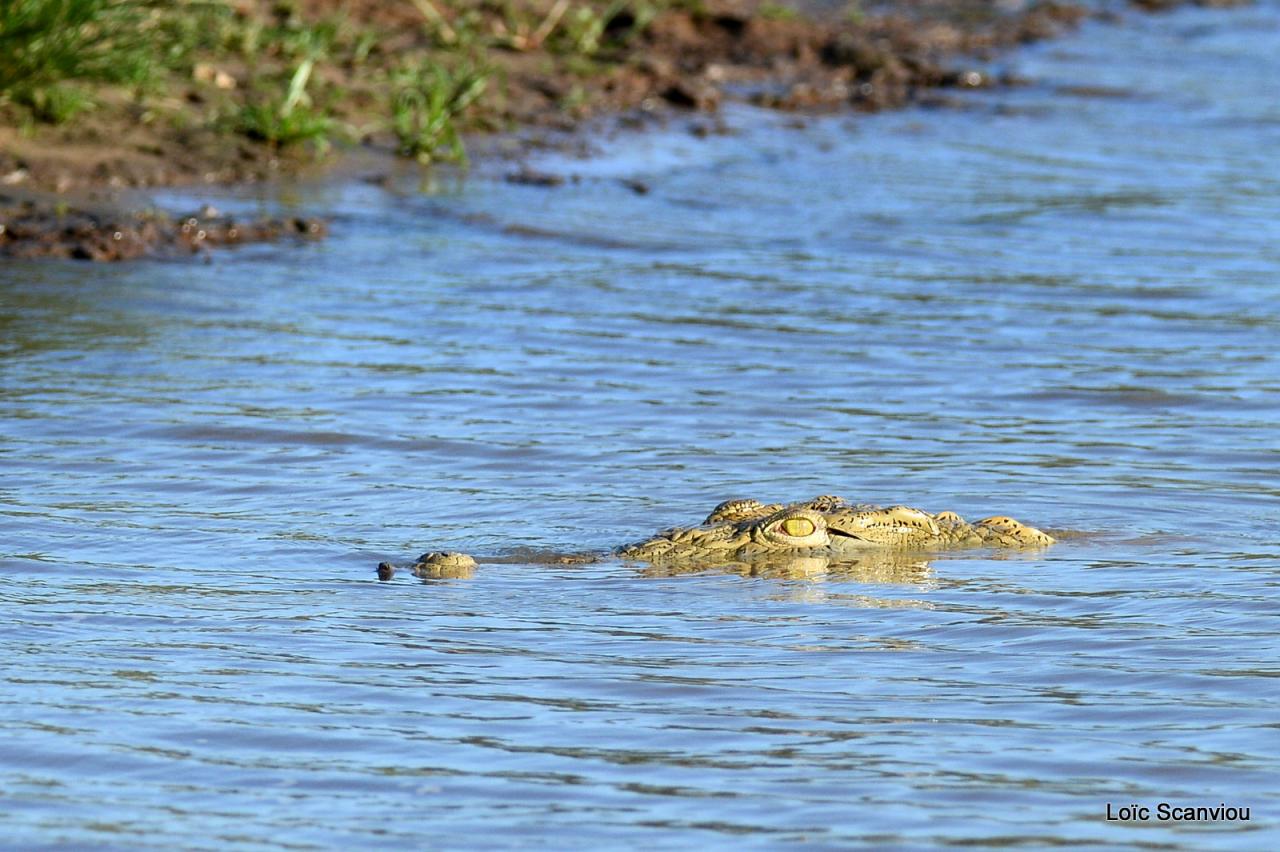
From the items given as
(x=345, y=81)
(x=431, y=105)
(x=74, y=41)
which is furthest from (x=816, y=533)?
(x=345, y=81)

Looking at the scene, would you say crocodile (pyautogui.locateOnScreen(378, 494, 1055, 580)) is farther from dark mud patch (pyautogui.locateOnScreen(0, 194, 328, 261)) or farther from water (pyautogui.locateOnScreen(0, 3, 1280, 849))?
dark mud patch (pyautogui.locateOnScreen(0, 194, 328, 261))

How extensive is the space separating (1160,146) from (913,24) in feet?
15.9

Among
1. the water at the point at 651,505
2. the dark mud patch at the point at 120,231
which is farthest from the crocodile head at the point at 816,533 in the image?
the dark mud patch at the point at 120,231

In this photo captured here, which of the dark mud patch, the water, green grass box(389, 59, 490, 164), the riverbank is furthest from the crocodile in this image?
green grass box(389, 59, 490, 164)

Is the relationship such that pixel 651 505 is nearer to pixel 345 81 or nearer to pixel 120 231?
pixel 120 231

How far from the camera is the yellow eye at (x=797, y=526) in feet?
20.8

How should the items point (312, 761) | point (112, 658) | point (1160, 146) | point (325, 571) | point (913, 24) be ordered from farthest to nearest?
point (913, 24), point (1160, 146), point (325, 571), point (112, 658), point (312, 761)

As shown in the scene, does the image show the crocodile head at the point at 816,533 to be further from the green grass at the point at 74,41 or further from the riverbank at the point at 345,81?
the green grass at the point at 74,41

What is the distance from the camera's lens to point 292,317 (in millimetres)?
9586

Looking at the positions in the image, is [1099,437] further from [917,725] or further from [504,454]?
[917,725]

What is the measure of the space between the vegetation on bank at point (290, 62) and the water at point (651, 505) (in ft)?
2.88

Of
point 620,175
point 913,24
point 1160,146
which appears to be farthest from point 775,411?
point 913,24

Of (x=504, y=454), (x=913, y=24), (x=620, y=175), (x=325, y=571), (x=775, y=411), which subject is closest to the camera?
(x=325, y=571)

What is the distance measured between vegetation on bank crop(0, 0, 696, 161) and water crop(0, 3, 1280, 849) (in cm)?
88
